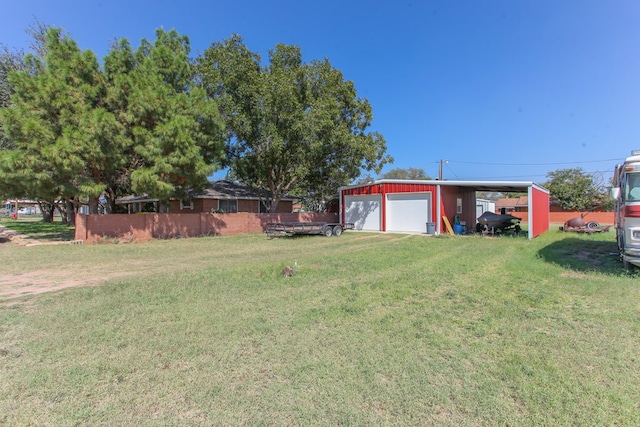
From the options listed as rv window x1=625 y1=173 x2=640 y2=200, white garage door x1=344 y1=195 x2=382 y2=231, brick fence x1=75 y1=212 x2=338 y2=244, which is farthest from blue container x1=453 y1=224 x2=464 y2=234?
rv window x1=625 y1=173 x2=640 y2=200

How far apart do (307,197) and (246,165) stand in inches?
374

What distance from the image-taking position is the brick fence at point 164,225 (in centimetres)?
1540

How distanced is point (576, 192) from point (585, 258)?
34.5 meters

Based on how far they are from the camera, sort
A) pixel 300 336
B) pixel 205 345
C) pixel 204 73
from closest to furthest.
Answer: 1. pixel 205 345
2. pixel 300 336
3. pixel 204 73

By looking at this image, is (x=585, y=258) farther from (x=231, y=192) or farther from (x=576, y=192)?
(x=576, y=192)

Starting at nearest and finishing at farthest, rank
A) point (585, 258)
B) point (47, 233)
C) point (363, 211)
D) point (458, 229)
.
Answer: point (585, 258) < point (458, 229) < point (47, 233) < point (363, 211)

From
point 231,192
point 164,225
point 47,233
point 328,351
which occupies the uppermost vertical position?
point 231,192

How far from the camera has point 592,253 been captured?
10.9m

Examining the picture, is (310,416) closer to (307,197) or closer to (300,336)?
(300,336)

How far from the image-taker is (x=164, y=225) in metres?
17.4

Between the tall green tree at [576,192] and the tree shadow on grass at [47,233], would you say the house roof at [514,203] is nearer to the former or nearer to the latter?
the tall green tree at [576,192]

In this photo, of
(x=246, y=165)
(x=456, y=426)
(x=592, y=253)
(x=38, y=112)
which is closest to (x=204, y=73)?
(x=246, y=165)

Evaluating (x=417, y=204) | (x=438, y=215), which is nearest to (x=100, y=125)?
(x=417, y=204)

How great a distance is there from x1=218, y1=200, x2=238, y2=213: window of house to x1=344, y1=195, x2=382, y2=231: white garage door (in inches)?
314
